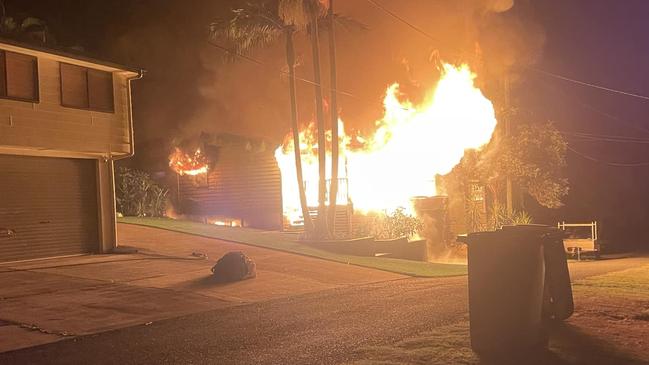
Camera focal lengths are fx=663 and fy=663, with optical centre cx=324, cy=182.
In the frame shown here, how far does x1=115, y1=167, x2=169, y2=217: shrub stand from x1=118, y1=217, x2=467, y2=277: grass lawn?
93.4 inches

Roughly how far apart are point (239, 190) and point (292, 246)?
7.98m

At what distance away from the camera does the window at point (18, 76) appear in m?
14.3

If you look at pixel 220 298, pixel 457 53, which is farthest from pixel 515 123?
pixel 220 298

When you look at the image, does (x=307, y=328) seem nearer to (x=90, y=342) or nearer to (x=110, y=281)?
(x=90, y=342)

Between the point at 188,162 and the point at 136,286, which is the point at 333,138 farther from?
the point at 136,286

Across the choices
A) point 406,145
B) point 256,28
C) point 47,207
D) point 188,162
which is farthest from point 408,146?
point 47,207

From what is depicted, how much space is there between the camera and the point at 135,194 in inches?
994

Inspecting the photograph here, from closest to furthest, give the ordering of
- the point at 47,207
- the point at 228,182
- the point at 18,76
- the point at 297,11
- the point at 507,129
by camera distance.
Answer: the point at 18,76, the point at 47,207, the point at 297,11, the point at 507,129, the point at 228,182

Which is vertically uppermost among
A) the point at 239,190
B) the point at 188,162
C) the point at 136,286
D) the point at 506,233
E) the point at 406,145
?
the point at 406,145

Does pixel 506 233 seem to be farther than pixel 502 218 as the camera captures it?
No

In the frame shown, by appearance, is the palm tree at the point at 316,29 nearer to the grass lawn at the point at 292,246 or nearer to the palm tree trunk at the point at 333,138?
the palm tree trunk at the point at 333,138

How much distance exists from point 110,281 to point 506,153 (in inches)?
635

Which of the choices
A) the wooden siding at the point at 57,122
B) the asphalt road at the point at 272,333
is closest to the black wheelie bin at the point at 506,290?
the asphalt road at the point at 272,333

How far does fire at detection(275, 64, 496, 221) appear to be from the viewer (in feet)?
78.0
